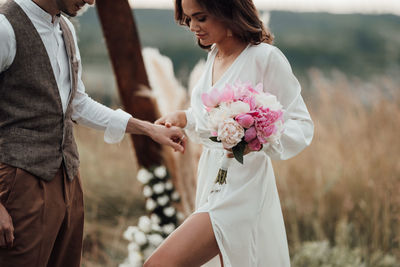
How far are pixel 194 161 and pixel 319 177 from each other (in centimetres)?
130

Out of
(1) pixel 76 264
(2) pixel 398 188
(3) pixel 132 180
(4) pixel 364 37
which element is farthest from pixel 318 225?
(4) pixel 364 37

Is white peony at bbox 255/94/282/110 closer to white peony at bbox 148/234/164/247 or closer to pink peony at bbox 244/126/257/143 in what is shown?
pink peony at bbox 244/126/257/143

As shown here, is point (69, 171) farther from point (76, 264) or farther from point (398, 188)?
point (398, 188)

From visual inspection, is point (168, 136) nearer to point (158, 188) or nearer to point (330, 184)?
point (158, 188)

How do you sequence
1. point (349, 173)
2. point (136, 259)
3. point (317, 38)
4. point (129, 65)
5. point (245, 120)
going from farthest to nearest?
1. point (317, 38)
2. point (349, 173)
3. point (136, 259)
4. point (129, 65)
5. point (245, 120)

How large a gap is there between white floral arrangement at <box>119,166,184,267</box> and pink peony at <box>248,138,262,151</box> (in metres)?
2.15

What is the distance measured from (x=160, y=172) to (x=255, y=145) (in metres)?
2.17

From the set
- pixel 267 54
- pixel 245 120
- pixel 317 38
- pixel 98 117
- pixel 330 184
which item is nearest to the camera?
pixel 245 120

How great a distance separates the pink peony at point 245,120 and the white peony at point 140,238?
228 centimetres

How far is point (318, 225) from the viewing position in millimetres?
4766

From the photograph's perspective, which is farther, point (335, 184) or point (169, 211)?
point (335, 184)

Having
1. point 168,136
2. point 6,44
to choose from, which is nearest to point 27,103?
point 6,44

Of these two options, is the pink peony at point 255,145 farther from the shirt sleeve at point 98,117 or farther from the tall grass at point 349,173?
the tall grass at point 349,173

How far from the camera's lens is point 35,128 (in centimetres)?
227
